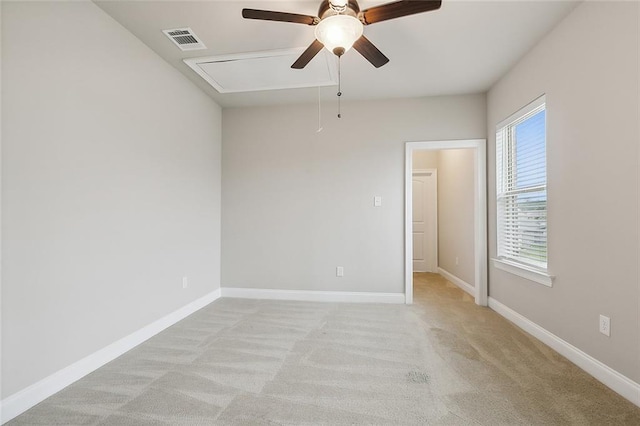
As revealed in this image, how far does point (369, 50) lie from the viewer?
6.59ft

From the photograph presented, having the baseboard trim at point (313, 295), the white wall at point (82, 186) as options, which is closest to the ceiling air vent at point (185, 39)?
the white wall at point (82, 186)

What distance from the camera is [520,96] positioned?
9.11 ft

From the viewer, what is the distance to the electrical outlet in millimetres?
1827

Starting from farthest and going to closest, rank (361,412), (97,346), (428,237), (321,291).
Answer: (428,237)
(321,291)
(97,346)
(361,412)

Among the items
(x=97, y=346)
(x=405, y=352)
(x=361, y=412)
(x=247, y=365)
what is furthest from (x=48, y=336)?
(x=405, y=352)

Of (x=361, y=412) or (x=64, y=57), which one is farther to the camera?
(x=64, y=57)

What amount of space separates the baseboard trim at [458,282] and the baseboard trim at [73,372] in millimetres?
3750

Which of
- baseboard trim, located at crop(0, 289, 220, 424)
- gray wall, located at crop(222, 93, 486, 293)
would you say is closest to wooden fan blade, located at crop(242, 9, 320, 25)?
gray wall, located at crop(222, 93, 486, 293)

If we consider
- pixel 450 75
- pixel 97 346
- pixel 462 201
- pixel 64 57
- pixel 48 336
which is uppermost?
pixel 450 75

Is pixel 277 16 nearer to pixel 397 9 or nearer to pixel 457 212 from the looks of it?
pixel 397 9

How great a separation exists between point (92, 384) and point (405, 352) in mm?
2229

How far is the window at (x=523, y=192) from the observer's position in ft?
8.34

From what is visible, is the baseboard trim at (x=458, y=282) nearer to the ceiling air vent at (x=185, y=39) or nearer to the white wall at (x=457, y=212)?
the white wall at (x=457, y=212)

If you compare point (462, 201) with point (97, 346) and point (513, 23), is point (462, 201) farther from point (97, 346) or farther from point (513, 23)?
point (97, 346)
